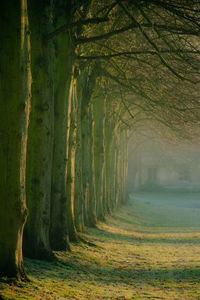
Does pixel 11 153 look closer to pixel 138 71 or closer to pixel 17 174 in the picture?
pixel 17 174

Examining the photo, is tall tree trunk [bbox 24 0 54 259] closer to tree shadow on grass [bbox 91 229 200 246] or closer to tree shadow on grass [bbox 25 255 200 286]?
tree shadow on grass [bbox 25 255 200 286]

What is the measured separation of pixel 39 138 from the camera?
860cm

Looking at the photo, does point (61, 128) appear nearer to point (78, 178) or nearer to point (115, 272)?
point (78, 178)

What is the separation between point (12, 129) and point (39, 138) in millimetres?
2412

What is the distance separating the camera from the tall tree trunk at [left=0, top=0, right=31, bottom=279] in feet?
20.0

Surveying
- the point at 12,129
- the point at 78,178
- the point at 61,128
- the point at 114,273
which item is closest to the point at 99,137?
the point at 78,178

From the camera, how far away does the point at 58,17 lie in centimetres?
1004

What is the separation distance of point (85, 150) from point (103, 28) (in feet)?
14.5

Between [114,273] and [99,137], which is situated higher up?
[99,137]

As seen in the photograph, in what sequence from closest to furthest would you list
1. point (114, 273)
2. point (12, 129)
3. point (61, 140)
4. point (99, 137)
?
point (12, 129) < point (114, 273) < point (61, 140) < point (99, 137)

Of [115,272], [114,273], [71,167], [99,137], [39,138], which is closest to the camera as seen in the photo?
[39,138]

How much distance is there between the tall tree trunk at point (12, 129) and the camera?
6.08 m

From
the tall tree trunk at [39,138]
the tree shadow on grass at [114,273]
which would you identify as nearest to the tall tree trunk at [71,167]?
the tree shadow on grass at [114,273]

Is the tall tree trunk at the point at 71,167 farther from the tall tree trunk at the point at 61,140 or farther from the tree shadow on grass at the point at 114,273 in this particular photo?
the tree shadow on grass at the point at 114,273
